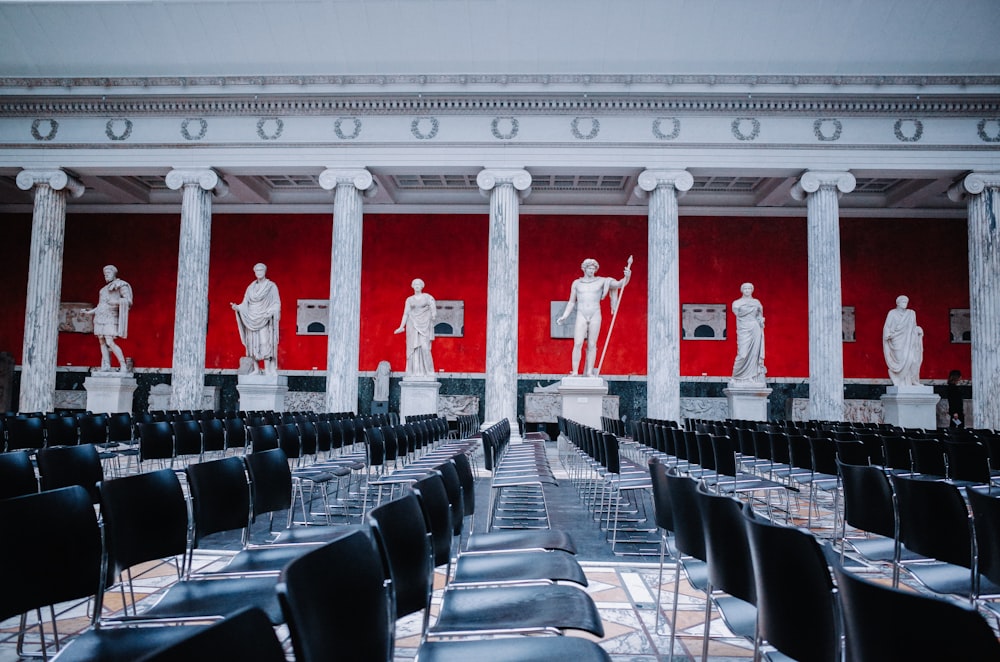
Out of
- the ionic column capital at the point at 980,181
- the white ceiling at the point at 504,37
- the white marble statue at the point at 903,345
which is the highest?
the white ceiling at the point at 504,37

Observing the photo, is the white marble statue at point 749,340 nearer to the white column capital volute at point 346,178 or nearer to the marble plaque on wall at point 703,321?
the marble plaque on wall at point 703,321

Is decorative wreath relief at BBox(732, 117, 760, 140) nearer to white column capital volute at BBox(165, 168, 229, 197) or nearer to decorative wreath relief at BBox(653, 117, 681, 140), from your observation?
decorative wreath relief at BBox(653, 117, 681, 140)

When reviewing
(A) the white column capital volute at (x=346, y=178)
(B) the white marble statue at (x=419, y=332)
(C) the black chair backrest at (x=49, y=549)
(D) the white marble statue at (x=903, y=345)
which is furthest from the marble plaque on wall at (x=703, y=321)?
(C) the black chair backrest at (x=49, y=549)

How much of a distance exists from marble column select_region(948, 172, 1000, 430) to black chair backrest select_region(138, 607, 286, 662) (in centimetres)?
1548

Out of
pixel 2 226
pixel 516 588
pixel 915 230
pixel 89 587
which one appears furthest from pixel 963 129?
pixel 2 226

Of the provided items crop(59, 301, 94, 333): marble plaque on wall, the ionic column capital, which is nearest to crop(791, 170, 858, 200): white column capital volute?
the ionic column capital

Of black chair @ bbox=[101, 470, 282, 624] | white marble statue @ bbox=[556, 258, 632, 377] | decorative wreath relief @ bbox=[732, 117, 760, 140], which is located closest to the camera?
black chair @ bbox=[101, 470, 282, 624]

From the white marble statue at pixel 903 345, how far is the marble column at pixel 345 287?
10733 mm

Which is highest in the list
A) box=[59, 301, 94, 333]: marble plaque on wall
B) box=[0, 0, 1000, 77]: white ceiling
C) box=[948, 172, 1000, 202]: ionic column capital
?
box=[0, 0, 1000, 77]: white ceiling

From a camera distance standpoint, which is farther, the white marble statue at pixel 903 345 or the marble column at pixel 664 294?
the marble column at pixel 664 294

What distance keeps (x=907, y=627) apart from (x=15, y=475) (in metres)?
3.49

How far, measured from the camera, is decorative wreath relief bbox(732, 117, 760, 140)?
534 inches

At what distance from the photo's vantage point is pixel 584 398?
12109mm

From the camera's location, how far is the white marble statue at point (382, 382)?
1695 cm
